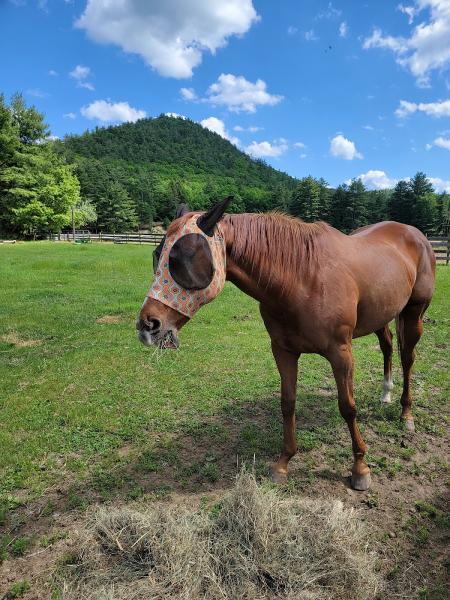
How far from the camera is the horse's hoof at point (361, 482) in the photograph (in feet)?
10.2

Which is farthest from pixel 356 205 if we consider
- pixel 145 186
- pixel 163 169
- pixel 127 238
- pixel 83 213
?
pixel 163 169

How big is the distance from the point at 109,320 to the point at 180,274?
23.1 feet

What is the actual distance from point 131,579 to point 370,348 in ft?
19.7

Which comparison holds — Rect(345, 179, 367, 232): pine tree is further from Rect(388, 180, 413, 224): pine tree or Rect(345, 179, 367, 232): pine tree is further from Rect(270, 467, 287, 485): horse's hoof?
Rect(270, 467, 287, 485): horse's hoof

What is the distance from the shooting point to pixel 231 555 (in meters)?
2.04

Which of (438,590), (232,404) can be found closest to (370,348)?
(232,404)

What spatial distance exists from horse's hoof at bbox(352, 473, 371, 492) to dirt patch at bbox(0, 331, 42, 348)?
19.9ft

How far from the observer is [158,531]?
2.15 meters

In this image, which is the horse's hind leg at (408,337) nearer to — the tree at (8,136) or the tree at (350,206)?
the tree at (8,136)

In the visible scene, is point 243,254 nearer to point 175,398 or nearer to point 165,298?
point 165,298

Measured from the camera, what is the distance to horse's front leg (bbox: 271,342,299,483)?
10.5 ft

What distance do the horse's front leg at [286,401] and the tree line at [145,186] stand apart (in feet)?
4.09

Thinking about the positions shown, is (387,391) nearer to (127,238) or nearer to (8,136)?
(127,238)

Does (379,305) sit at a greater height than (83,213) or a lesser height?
lesser
